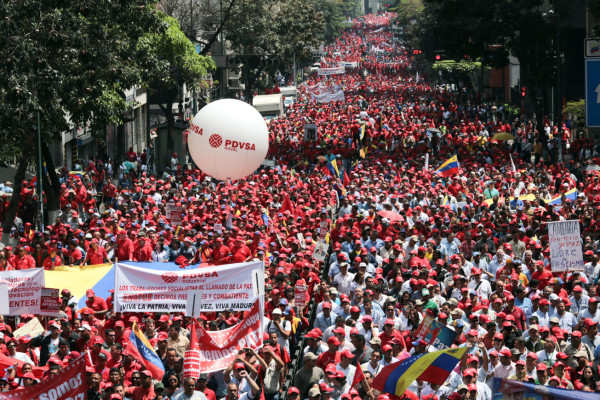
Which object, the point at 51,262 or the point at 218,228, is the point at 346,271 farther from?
the point at 51,262

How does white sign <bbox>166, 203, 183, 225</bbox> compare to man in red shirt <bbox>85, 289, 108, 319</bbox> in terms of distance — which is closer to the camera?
man in red shirt <bbox>85, 289, 108, 319</bbox>

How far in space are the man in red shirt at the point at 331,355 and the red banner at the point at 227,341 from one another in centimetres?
73

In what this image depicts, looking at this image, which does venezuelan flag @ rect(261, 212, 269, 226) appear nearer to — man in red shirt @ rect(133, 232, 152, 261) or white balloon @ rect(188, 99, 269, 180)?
white balloon @ rect(188, 99, 269, 180)

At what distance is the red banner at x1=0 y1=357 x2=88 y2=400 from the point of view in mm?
10820

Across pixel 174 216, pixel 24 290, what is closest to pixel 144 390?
pixel 24 290

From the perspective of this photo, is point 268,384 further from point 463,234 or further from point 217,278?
point 463,234

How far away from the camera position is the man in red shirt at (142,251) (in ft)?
61.0

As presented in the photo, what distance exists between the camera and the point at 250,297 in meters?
13.6

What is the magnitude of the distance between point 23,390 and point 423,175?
55.6 feet

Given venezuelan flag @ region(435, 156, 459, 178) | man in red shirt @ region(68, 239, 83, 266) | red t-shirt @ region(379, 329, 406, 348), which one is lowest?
red t-shirt @ region(379, 329, 406, 348)

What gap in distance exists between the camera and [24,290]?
47.8ft

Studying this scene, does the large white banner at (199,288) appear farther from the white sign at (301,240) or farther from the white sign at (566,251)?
the white sign at (301,240)

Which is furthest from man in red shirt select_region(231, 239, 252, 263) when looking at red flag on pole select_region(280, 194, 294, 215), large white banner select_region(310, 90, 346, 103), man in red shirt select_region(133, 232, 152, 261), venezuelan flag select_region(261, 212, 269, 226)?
large white banner select_region(310, 90, 346, 103)

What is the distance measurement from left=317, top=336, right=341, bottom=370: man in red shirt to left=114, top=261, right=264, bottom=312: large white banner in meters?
1.42
